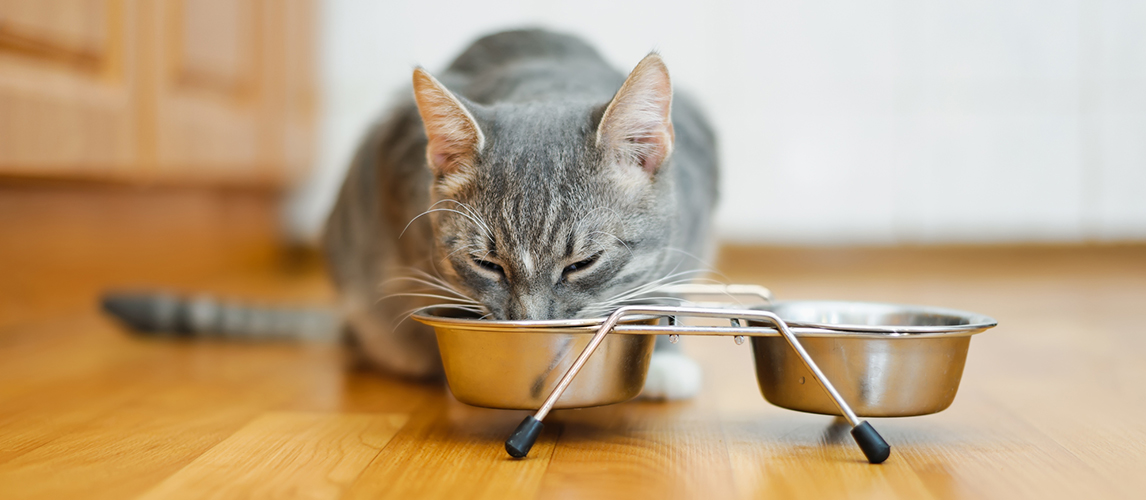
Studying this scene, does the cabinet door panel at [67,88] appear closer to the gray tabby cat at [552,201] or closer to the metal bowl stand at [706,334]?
the gray tabby cat at [552,201]

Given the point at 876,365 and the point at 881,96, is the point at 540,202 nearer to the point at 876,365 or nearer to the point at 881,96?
the point at 876,365

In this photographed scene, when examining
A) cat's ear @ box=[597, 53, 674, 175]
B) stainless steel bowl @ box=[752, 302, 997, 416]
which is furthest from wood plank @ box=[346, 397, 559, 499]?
cat's ear @ box=[597, 53, 674, 175]

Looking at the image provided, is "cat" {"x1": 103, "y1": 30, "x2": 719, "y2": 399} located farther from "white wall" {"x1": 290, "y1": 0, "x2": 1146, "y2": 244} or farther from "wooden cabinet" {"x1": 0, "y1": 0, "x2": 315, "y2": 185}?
"white wall" {"x1": 290, "y1": 0, "x2": 1146, "y2": 244}

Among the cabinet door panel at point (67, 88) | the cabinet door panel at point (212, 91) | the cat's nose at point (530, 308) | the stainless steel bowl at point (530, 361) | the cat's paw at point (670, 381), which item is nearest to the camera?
the stainless steel bowl at point (530, 361)

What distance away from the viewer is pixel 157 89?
99.6 inches

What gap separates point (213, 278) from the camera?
3379 mm

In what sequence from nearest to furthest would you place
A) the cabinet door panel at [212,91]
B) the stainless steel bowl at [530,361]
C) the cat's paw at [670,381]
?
1. the stainless steel bowl at [530,361]
2. the cat's paw at [670,381]
3. the cabinet door panel at [212,91]

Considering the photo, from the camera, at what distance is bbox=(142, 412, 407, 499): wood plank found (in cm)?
107

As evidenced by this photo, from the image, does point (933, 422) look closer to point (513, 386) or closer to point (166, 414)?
point (513, 386)

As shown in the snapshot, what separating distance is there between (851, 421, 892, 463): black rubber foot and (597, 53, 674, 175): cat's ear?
22.1 inches

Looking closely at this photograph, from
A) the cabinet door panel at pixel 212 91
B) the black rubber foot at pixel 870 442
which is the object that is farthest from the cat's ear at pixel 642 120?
the cabinet door panel at pixel 212 91

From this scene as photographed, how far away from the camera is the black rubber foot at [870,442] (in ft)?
3.72

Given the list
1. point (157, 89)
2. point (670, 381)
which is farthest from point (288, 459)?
point (157, 89)

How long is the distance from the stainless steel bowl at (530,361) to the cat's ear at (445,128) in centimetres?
34
